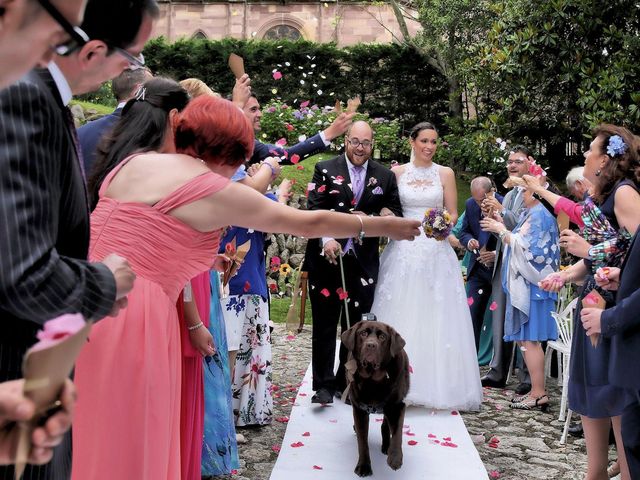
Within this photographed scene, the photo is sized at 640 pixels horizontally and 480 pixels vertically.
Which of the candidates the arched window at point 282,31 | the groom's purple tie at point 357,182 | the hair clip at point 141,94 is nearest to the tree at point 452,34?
the arched window at point 282,31

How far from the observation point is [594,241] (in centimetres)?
436

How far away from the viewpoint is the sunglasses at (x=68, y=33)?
133 centimetres

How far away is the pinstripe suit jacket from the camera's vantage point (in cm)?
145

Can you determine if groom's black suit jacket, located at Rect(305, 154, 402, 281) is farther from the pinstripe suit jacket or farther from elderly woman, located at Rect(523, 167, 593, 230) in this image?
the pinstripe suit jacket

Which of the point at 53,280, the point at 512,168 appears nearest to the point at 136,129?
the point at 53,280

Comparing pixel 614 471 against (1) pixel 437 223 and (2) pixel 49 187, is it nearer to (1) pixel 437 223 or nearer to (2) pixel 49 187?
(1) pixel 437 223

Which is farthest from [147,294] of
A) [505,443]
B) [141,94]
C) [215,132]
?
[505,443]

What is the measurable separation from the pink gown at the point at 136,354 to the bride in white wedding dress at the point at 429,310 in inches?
162

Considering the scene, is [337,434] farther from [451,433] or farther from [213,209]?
[213,209]

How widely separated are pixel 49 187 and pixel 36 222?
0.32 feet

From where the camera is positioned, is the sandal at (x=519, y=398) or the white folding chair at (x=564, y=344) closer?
the white folding chair at (x=564, y=344)

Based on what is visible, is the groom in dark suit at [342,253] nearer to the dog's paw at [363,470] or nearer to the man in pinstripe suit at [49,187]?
the dog's paw at [363,470]

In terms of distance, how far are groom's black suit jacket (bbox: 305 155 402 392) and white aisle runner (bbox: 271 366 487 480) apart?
1.55ft

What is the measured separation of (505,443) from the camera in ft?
19.1
